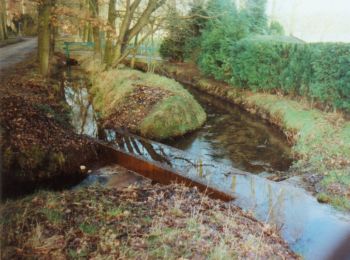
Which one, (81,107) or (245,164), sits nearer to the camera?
(245,164)

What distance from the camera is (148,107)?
37.3 ft

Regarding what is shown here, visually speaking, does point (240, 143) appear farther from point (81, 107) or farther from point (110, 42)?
point (110, 42)

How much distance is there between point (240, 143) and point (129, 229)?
22.7ft

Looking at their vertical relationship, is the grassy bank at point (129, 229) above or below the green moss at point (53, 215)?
below

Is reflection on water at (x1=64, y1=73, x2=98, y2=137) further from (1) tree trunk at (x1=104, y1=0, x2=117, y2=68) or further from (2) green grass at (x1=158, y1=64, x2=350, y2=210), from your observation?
(2) green grass at (x1=158, y1=64, x2=350, y2=210)

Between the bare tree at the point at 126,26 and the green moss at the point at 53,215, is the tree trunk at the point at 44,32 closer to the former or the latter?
the bare tree at the point at 126,26

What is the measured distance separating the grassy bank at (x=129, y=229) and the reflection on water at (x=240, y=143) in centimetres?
374

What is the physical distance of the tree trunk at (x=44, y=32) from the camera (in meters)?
11.3

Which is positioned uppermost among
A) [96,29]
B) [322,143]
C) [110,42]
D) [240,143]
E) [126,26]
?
[126,26]

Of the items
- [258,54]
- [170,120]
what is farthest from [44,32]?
[258,54]

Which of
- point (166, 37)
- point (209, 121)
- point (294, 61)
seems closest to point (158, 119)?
point (209, 121)

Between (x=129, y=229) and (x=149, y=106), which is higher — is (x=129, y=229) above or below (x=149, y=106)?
below

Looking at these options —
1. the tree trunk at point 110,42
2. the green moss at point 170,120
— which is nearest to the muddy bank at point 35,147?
the green moss at point 170,120

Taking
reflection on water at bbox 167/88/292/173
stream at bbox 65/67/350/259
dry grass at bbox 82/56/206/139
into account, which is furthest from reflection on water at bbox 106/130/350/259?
dry grass at bbox 82/56/206/139
